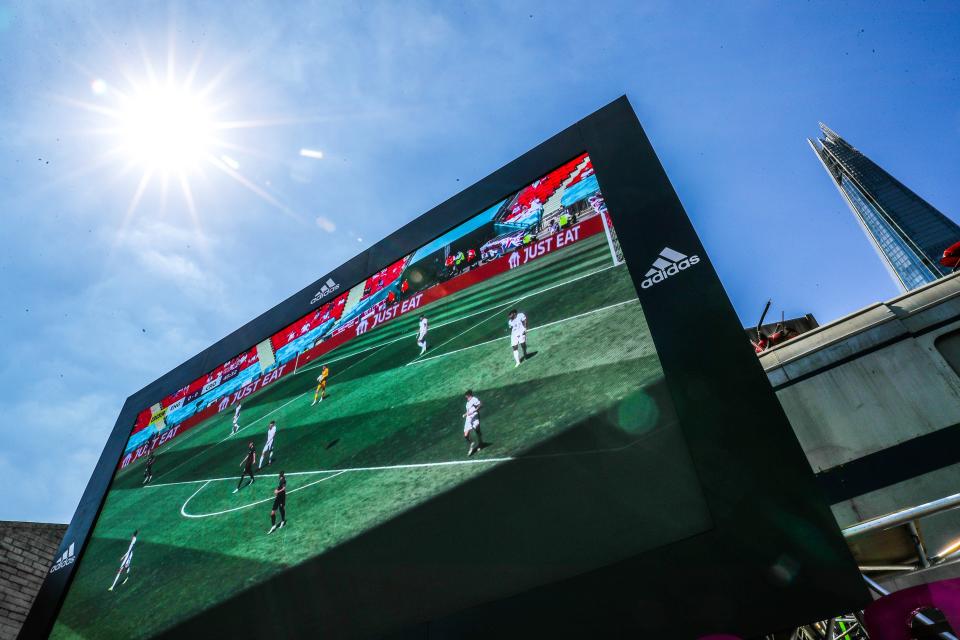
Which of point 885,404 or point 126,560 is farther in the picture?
point 126,560

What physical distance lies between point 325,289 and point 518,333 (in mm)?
6362

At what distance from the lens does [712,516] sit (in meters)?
4.42

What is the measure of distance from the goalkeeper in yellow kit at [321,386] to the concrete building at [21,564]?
9.50 metres

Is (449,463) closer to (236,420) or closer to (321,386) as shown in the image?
(321,386)

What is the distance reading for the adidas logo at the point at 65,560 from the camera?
10570 mm

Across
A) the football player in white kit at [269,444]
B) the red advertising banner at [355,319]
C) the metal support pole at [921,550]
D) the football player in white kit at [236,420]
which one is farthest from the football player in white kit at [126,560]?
the metal support pole at [921,550]

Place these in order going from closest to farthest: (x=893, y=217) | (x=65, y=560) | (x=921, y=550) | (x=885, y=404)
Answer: (x=921, y=550) → (x=885, y=404) → (x=65, y=560) → (x=893, y=217)

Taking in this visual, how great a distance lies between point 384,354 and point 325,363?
1752 millimetres

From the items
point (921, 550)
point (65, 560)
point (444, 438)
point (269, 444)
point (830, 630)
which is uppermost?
point (269, 444)

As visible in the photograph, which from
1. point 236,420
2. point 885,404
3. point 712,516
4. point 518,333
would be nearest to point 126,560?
point 236,420

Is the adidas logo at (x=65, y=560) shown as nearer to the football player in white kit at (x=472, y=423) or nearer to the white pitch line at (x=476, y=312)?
the white pitch line at (x=476, y=312)

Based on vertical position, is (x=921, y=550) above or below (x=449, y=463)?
below

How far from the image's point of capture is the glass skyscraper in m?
96.2

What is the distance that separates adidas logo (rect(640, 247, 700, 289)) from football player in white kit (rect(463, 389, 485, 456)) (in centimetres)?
273
